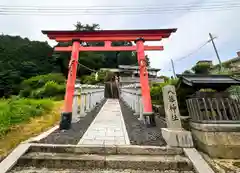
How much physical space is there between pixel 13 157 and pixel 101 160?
62.7 inches

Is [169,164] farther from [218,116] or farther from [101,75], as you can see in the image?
[101,75]

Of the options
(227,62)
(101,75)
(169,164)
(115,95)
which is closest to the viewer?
(169,164)

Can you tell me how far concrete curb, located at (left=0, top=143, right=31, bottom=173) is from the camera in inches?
82.0

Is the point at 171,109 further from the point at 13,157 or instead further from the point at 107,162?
the point at 13,157

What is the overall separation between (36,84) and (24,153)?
19.7m

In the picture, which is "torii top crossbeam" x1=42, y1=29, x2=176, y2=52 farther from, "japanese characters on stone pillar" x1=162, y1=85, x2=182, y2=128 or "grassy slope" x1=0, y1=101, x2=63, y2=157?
"grassy slope" x1=0, y1=101, x2=63, y2=157

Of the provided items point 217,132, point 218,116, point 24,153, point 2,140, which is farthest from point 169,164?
point 2,140

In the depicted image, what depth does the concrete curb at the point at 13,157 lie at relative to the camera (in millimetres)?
2082

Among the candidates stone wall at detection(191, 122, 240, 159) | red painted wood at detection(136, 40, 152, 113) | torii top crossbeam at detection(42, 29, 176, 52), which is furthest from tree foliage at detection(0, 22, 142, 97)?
stone wall at detection(191, 122, 240, 159)

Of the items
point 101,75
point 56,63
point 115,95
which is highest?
point 56,63

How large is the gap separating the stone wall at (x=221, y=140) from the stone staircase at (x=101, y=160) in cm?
55

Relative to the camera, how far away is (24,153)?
2.40 meters

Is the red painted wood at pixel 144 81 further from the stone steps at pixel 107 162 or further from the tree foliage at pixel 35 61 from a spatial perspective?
the tree foliage at pixel 35 61

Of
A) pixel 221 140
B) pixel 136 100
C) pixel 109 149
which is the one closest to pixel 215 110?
pixel 221 140
